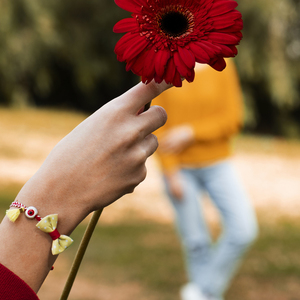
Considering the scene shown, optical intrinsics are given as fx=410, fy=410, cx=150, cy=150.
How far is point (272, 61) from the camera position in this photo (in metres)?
11.5

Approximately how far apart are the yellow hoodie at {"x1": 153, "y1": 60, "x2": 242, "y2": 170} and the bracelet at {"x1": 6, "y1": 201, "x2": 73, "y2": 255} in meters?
1.72

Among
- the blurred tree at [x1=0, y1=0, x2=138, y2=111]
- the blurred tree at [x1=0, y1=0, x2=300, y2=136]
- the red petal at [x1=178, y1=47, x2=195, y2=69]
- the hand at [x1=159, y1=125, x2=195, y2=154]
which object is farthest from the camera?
the blurred tree at [x1=0, y1=0, x2=138, y2=111]

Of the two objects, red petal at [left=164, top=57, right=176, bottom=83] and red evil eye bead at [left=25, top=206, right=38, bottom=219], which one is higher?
red petal at [left=164, top=57, right=176, bottom=83]

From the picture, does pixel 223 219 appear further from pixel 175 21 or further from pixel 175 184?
pixel 175 21

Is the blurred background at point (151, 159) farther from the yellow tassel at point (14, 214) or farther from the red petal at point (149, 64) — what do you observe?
the red petal at point (149, 64)

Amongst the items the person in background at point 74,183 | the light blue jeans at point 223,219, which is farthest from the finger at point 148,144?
the light blue jeans at point 223,219

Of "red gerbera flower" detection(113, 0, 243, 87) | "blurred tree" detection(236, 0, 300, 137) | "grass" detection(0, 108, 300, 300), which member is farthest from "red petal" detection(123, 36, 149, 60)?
"blurred tree" detection(236, 0, 300, 137)

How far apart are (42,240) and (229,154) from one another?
1.94 metres

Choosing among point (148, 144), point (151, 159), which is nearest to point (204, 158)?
point (148, 144)

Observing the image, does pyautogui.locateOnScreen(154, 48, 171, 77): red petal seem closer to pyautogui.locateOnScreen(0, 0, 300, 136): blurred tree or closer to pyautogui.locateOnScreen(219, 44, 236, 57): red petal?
pyautogui.locateOnScreen(219, 44, 236, 57): red petal

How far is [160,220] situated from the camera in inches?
186

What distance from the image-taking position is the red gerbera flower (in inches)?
22.1

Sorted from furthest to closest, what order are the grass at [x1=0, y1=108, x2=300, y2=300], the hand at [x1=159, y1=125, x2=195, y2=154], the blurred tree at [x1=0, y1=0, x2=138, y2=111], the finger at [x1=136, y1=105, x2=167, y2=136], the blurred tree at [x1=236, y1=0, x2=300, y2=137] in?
1. the blurred tree at [x1=0, y1=0, x2=138, y2=111]
2. the blurred tree at [x1=236, y1=0, x2=300, y2=137]
3. the grass at [x1=0, y1=108, x2=300, y2=300]
4. the hand at [x1=159, y1=125, x2=195, y2=154]
5. the finger at [x1=136, y1=105, x2=167, y2=136]

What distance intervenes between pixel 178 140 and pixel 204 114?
0.77ft
